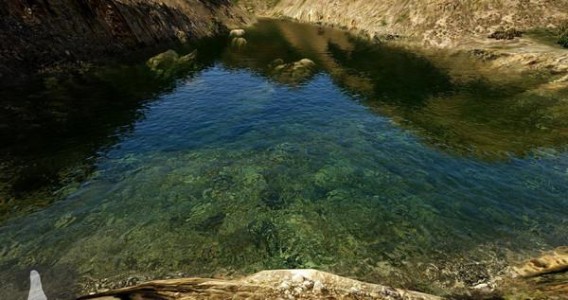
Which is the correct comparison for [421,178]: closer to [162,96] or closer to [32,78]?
[162,96]

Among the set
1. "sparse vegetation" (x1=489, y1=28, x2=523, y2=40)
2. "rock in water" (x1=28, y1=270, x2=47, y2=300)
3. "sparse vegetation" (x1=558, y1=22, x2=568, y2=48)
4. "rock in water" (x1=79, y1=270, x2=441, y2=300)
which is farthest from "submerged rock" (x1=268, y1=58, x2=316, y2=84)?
"rock in water" (x1=28, y1=270, x2=47, y2=300)

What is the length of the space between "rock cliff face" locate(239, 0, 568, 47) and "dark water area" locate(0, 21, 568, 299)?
25.3 meters

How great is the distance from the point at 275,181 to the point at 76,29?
4343 cm

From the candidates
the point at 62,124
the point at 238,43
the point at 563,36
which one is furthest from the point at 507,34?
the point at 62,124

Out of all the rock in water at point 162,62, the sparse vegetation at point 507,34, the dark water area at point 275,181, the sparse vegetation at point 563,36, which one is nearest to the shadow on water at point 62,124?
the dark water area at point 275,181

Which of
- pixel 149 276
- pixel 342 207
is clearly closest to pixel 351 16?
pixel 342 207

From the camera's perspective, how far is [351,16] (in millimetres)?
96312

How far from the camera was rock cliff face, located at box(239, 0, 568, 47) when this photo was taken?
66250 millimetres

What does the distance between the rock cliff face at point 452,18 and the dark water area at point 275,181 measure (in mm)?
25264

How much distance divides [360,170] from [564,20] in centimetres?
5993

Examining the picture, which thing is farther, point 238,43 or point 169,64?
point 238,43

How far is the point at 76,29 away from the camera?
52.7 metres

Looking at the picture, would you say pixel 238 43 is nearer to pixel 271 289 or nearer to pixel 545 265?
pixel 271 289

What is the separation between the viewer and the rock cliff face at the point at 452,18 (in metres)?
66.2
